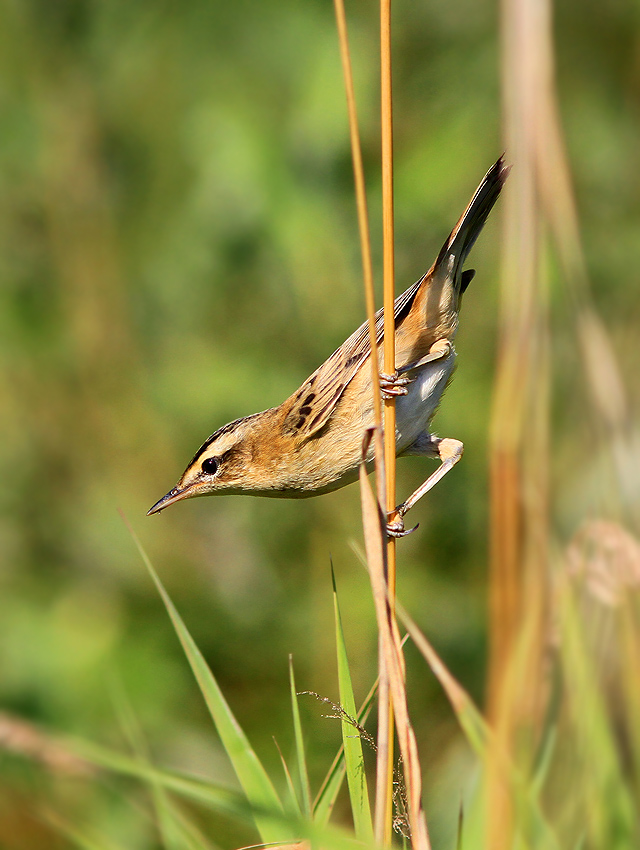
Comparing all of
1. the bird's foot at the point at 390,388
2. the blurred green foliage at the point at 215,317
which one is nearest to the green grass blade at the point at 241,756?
the bird's foot at the point at 390,388

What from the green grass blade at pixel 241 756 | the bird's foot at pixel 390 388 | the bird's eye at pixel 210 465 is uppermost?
the bird's foot at pixel 390 388

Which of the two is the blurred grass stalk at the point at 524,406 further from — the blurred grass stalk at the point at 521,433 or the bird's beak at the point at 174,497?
the bird's beak at the point at 174,497

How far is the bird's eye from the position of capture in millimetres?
2990

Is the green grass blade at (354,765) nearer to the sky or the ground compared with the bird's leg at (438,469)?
nearer to the ground

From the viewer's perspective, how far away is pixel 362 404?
2.71m

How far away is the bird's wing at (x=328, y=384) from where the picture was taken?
2693 millimetres

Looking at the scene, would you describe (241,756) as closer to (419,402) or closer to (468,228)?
(419,402)

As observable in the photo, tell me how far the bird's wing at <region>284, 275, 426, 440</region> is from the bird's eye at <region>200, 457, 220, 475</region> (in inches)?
11.5

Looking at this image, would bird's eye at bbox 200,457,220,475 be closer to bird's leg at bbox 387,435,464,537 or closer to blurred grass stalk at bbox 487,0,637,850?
bird's leg at bbox 387,435,464,537

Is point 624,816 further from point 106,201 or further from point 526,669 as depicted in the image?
point 106,201

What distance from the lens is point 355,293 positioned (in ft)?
13.0

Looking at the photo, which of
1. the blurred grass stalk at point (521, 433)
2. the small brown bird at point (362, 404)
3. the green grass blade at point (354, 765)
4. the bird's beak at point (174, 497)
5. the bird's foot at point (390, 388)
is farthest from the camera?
the bird's beak at point (174, 497)

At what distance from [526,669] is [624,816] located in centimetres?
33

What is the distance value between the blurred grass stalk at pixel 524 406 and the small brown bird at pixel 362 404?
78 cm
